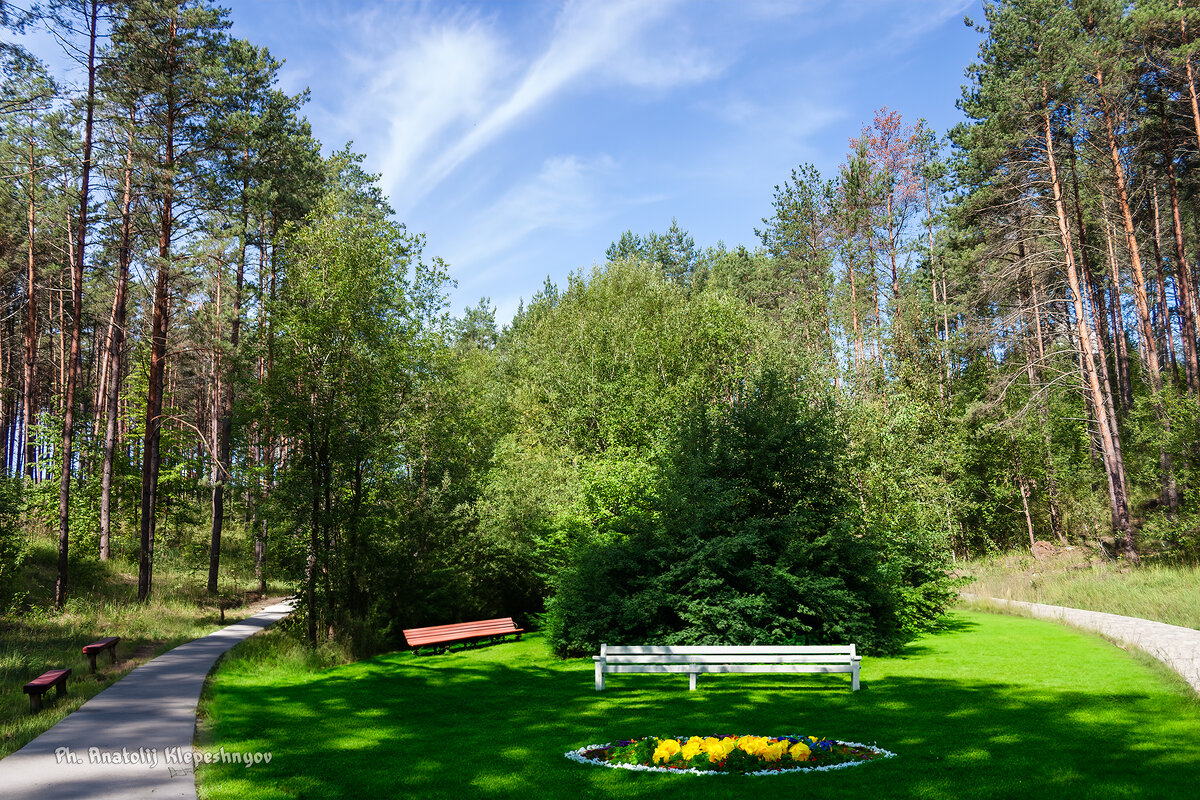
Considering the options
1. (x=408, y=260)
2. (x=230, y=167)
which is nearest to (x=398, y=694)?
(x=408, y=260)

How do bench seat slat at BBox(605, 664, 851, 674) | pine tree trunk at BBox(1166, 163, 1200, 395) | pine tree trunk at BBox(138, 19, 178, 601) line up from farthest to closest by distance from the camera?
pine tree trunk at BBox(1166, 163, 1200, 395) < pine tree trunk at BBox(138, 19, 178, 601) < bench seat slat at BBox(605, 664, 851, 674)

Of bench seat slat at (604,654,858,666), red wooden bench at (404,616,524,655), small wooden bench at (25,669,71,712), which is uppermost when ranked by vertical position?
small wooden bench at (25,669,71,712)

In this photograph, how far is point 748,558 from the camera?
49.9 feet

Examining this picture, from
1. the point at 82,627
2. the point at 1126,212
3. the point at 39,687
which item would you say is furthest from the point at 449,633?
the point at 1126,212

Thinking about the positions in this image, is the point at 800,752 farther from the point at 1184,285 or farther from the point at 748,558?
the point at 1184,285

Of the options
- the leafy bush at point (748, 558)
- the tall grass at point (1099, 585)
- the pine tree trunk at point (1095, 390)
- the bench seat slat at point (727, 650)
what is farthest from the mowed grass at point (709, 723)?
the pine tree trunk at point (1095, 390)

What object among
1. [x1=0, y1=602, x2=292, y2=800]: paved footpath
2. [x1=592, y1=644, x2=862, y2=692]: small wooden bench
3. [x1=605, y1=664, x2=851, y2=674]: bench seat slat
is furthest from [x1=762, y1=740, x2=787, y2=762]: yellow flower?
[x1=0, y1=602, x2=292, y2=800]: paved footpath

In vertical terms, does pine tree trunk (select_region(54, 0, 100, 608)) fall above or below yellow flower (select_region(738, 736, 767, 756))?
above

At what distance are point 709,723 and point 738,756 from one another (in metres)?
2.16

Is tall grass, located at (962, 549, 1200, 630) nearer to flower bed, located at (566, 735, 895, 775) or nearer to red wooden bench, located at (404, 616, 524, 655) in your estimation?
flower bed, located at (566, 735, 895, 775)

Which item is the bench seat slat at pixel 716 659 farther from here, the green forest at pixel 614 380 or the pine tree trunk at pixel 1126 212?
the pine tree trunk at pixel 1126 212

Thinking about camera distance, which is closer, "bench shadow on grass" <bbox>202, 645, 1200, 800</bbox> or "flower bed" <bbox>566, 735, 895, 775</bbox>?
"bench shadow on grass" <bbox>202, 645, 1200, 800</bbox>

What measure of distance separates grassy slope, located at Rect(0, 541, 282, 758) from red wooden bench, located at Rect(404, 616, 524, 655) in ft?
16.9

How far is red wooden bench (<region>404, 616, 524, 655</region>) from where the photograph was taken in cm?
1648
